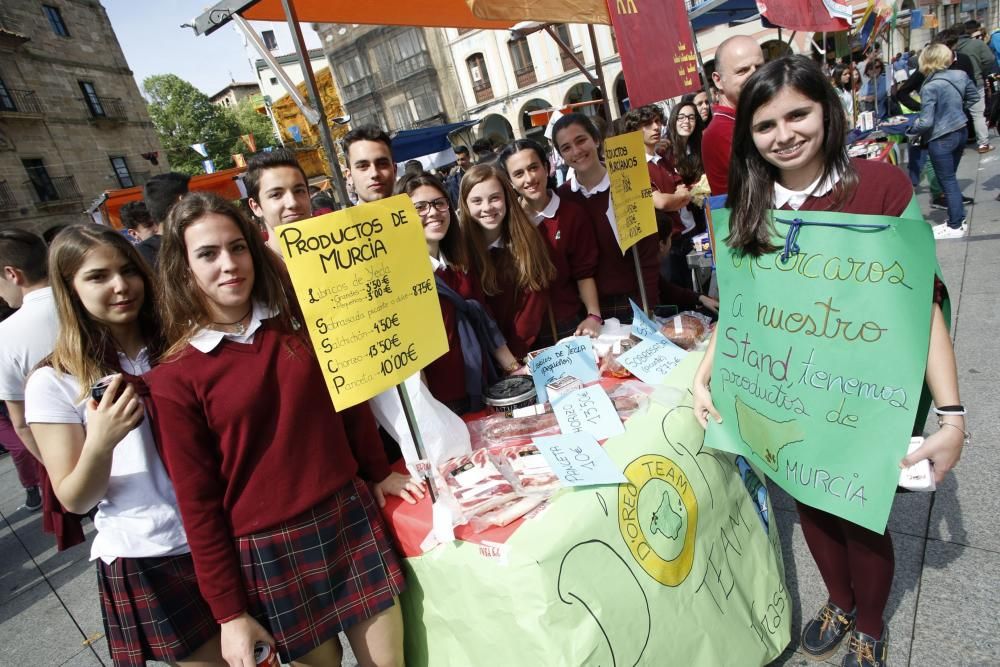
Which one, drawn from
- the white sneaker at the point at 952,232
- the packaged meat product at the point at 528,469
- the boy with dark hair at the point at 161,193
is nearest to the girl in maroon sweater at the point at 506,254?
the packaged meat product at the point at 528,469

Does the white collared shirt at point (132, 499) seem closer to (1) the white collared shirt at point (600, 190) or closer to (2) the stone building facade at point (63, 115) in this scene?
(1) the white collared shirt at point (600, 190)

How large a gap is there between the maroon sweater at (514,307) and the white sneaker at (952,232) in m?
5.26

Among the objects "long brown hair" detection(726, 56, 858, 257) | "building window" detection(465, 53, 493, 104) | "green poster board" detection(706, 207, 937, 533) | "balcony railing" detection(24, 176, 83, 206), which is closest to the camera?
"green poster board" detection(706, 207, 937, 533)

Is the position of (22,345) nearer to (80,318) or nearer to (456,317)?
(80,318)

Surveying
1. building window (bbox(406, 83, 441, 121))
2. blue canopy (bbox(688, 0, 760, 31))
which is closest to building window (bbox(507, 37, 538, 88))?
building window (bbox(406, 83, 441, 121))

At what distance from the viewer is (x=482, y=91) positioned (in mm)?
27734

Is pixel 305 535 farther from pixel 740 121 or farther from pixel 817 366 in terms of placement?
pixel 740 121

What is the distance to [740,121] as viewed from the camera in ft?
4.84

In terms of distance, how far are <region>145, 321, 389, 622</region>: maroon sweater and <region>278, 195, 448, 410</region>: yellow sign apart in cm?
19

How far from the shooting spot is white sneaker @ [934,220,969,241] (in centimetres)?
540

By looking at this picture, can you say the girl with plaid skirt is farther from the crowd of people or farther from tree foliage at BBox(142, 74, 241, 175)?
tree foliage at BBox(142, 74, 241, 175)

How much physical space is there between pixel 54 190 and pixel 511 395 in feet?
82.9

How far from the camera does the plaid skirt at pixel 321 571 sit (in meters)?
1.46

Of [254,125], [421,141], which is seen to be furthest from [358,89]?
[421,141]
